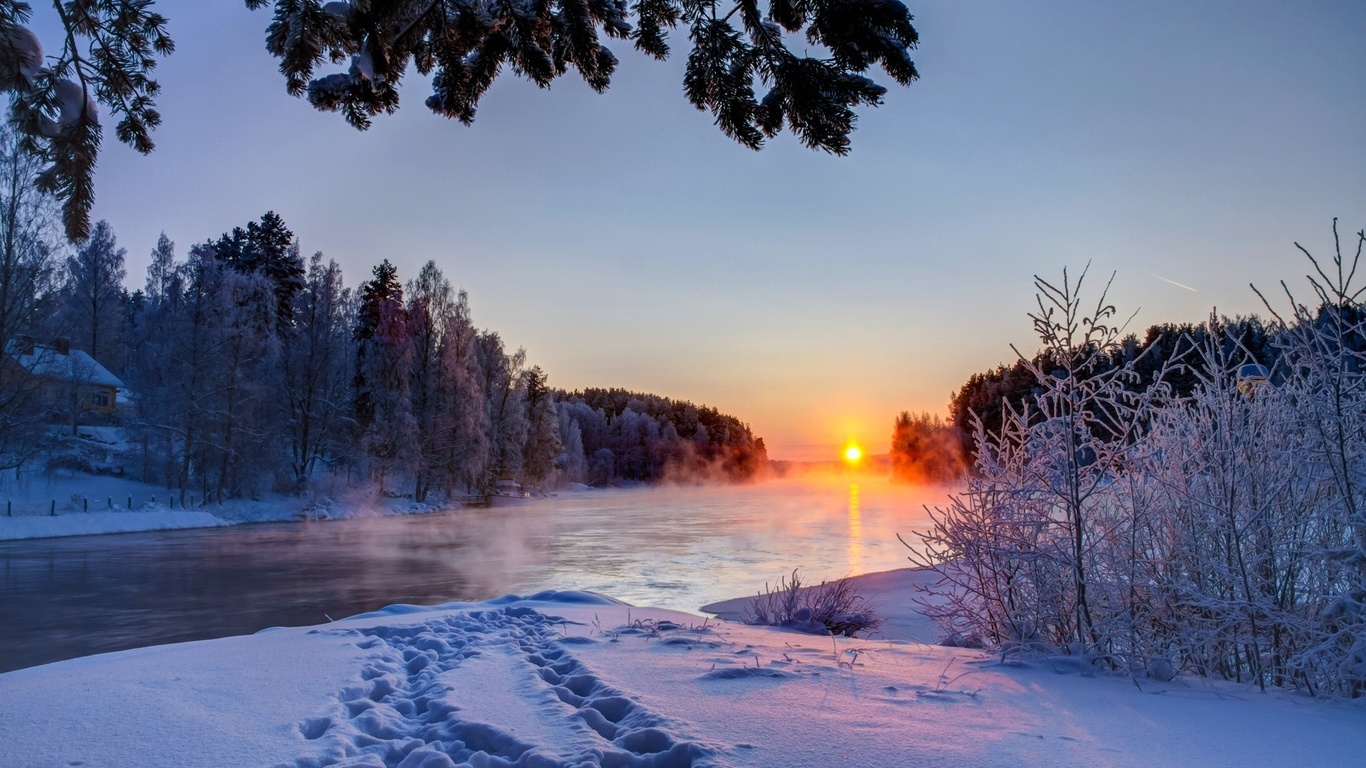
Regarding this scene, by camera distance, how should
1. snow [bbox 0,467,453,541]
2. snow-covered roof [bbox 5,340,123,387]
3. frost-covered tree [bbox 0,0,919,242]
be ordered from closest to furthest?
frost-covered tree [bbox 0,0,919,242] → snow [bbox 0,467,453,541] → snow-covered roof [bbox 5,340,123,387]

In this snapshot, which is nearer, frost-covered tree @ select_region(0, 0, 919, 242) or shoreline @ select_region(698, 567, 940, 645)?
frost-covered tree @ select_region(0, 0, 919, 242)

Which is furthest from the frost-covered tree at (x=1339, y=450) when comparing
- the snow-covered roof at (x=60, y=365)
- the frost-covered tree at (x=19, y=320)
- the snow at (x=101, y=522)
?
the snow-covered roof at (x=60, y=365)

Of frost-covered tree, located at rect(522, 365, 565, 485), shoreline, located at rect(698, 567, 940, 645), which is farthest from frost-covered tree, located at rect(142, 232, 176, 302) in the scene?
shoreline, located at rect(698, 567, 940, 645)

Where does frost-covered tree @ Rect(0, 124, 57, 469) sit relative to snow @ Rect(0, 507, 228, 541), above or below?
above

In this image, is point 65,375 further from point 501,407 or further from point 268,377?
point 501,407

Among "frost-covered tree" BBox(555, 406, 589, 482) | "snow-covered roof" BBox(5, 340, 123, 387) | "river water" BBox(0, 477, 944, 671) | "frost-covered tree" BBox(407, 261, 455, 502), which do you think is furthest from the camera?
"frost-covered tree" BBox(555, 406, 589, 482)

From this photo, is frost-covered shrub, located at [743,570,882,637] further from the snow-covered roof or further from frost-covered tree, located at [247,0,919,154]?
the snow-covered roof

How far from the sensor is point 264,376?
37.5 metres

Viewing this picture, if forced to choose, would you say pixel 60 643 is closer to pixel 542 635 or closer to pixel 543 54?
pixel 542 635

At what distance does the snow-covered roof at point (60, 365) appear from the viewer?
25.9m

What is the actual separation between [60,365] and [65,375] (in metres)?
5.24

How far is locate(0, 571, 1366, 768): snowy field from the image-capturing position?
2.98 meters

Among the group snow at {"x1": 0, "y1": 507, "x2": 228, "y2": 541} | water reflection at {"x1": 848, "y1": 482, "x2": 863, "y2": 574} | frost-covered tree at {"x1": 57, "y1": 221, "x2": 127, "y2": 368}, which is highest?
frost-covered tree at {"x1": 57, "y1": 221, "x2": 127, "y2": 368}

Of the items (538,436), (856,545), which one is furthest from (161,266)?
(856,545)
